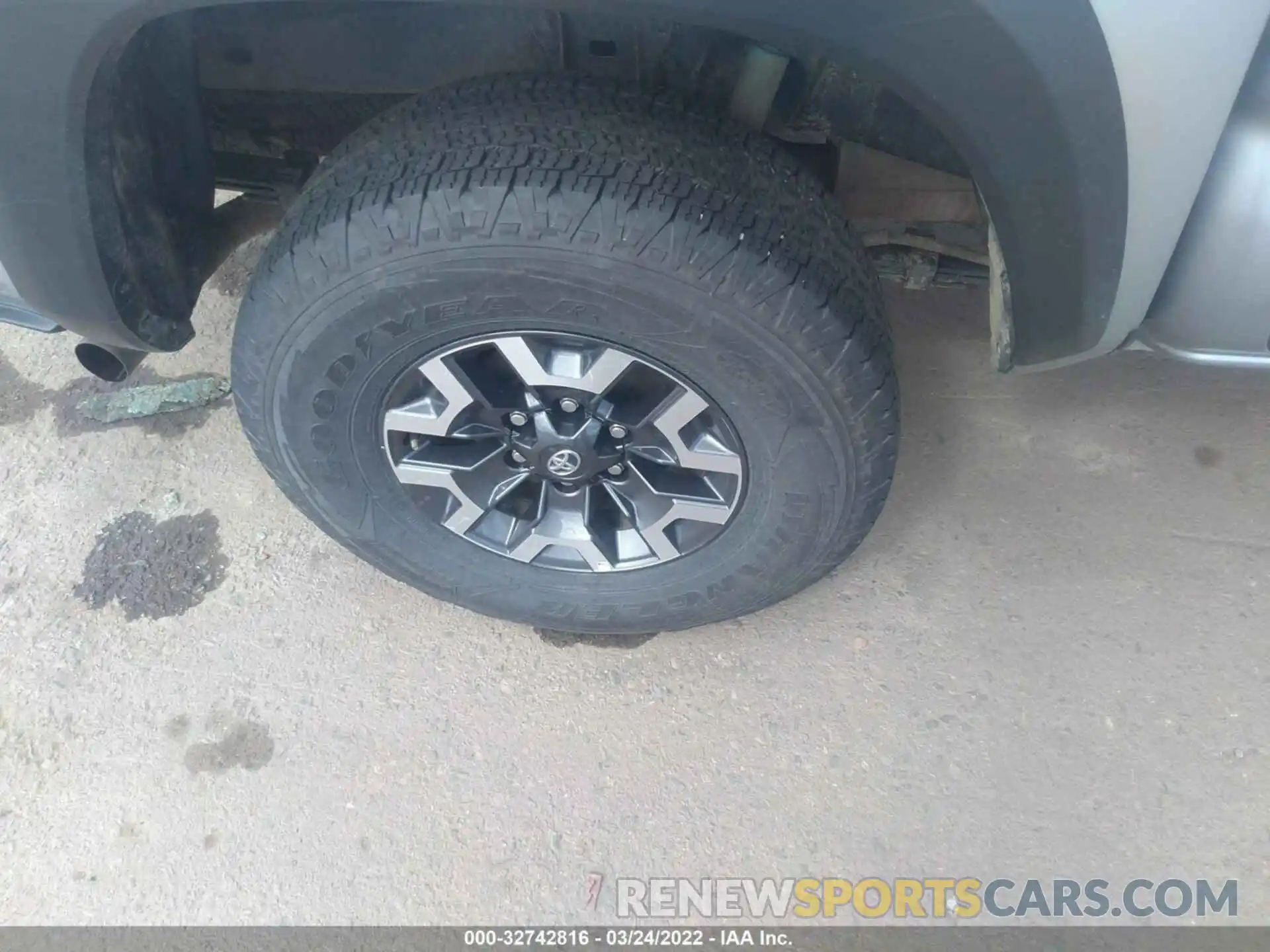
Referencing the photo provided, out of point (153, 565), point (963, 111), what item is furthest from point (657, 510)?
point (153, 565)

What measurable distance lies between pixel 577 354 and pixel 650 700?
31.1 inches

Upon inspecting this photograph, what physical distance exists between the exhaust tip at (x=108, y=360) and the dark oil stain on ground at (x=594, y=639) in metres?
0.99

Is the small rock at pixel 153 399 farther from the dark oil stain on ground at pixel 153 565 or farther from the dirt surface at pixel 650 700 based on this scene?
the dark oil stain on ground at pixel 153 565

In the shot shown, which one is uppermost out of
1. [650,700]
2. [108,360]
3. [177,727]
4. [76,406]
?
[108,360]

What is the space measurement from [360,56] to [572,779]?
1.39 metres

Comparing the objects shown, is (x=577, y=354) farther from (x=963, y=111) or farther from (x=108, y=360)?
(x=108, y=360)

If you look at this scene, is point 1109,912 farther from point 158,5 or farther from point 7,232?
point 7,232

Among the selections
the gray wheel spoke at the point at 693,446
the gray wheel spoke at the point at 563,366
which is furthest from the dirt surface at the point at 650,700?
the gray wheel spoke at the point at 563,366

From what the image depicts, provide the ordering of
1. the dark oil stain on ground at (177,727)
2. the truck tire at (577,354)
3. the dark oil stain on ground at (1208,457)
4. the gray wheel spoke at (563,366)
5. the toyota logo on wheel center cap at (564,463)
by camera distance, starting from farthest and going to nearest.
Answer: the dark oil stain on ground at (1208,457), the dark oil stain on ground at (177,727), the toyota logo on wheel center cap at (564,463), the gray wheel spoke at (563,366), the truck tire at (577,354)

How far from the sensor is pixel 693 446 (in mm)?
1582

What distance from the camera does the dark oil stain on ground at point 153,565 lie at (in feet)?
6.72

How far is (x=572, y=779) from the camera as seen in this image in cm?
180

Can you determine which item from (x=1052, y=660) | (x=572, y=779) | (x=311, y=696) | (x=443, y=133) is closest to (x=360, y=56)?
(x=443, y=133)

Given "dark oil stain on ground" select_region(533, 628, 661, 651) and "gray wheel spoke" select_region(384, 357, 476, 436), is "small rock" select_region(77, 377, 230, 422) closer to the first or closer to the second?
"gray wheel spoke" select_region(384, 357, 476, 436)
